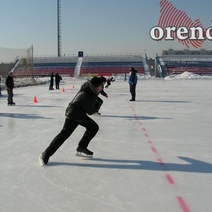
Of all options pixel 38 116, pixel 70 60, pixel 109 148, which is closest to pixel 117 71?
pixel 70 60

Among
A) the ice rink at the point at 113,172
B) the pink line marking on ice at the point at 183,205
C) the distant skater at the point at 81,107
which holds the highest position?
the distant skater at the point at 81,107

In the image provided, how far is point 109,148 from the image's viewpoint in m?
5.01

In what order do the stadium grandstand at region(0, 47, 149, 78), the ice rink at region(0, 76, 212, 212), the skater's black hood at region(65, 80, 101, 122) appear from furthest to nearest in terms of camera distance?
the stadium grandstand at region(0, 47, 149, 78)
the skater's black hood at region(65, 80, 101, 122)
the ice rink at region(0, 76, 212, 212)

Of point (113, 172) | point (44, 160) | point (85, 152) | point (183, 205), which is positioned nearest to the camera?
point (183, 205)

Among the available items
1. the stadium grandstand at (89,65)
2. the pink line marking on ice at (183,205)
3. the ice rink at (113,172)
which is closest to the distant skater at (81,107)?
the ice rink at (113,172)

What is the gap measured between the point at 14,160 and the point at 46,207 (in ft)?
5.66

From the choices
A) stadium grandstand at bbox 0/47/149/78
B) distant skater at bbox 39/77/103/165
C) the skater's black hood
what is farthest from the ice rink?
stadium grandstand at bbox 0/47/149/78

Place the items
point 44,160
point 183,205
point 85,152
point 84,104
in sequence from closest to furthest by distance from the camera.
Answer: point 183,205 → point 84,104 → point 44,160 → point 85,152

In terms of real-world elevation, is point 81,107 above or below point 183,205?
above

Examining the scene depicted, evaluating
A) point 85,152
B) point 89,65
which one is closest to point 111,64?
point 89,65

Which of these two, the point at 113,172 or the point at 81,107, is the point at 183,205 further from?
the point at 81,107

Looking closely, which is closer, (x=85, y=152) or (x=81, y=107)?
(x=81, y=107)

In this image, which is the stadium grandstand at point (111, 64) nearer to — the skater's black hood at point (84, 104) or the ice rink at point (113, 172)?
the ice rink at point (113, 172)

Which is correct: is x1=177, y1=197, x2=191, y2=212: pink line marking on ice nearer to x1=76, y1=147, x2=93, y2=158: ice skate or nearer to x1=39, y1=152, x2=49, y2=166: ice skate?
x1=76, y1=147, x2=93, y2=158: ice skate
